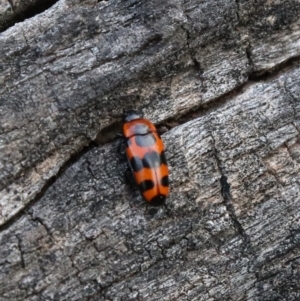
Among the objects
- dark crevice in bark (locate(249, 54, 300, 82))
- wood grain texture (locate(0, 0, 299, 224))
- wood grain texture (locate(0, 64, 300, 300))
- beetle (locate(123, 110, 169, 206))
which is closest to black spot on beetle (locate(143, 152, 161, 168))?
beetle (locate(123, 110, 169, 206))

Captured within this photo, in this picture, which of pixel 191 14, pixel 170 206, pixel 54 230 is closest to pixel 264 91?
pixel 191 14

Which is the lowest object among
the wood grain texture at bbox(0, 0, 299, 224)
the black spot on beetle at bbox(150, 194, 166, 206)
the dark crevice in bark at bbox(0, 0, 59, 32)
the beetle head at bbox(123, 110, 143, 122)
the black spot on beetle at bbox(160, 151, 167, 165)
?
the black spot on beetle at bbox(150, 194, 166, 206)

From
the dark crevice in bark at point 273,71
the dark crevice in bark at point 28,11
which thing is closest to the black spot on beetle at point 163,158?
the dark crevice in bark at point 273,71

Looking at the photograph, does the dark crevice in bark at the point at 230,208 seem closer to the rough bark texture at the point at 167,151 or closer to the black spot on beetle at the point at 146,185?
the rough bark texture at the point at 167,151

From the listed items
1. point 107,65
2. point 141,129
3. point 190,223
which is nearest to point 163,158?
point 141,129

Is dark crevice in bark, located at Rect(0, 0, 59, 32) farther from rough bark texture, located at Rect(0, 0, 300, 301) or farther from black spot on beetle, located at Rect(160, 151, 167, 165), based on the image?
black spot on beetle, located at Rect(160, 151, 167, 165)

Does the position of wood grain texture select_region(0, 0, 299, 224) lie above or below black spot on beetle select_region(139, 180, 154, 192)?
above
